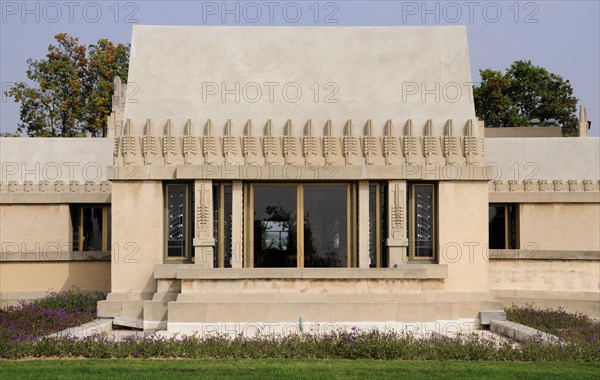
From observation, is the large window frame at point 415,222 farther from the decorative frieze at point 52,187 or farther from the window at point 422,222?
the decorative frieze at point 52,187

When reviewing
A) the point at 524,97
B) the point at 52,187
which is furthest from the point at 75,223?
the point at 524,97

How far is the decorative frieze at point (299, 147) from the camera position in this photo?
2447 cm

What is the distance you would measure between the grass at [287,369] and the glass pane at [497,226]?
1388cm

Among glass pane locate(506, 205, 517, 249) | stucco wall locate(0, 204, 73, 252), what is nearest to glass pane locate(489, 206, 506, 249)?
glass pane locate(506, 205, 517, 249)

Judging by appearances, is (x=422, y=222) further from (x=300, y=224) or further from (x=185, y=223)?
(x=185, y=223)

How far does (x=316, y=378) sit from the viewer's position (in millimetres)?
14656

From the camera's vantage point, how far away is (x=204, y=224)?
24.3 meters

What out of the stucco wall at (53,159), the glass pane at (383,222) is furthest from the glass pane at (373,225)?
the stucco wall at (53,159)

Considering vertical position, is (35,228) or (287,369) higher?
(35,228)

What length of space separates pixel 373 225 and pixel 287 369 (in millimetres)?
9726

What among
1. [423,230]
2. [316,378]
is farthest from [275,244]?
[316,378]

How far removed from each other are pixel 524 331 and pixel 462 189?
5456 millimetres

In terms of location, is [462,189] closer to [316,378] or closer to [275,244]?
[275,244]

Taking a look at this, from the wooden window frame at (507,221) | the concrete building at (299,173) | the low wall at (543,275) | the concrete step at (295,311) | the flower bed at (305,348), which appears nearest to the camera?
the flower bed at (305,348)
